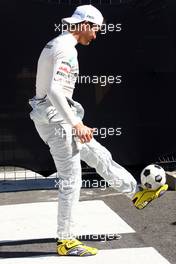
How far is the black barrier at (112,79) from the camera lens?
6520mm

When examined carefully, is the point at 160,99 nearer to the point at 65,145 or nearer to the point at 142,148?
the point at 142,148

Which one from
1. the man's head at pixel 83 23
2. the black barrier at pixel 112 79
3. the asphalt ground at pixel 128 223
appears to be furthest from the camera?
the black barrier at pixel 112 79

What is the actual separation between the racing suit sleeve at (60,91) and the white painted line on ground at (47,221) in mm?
933

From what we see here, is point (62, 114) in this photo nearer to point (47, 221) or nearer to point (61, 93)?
point (61, 93)

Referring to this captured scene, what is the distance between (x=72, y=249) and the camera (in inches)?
173

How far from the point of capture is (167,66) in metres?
6.97

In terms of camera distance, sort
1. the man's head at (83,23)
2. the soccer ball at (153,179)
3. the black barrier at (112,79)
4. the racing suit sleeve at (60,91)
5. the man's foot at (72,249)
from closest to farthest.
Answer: the racing suit sleeve at (60,91) → the man's head at (83,23) → the man's foot at (72,249) → the soccer ball at (153,179) → the black barrier at (112,79)

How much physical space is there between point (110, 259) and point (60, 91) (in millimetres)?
1280

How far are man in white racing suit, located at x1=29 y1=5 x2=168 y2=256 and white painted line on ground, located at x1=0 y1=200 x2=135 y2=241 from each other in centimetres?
34

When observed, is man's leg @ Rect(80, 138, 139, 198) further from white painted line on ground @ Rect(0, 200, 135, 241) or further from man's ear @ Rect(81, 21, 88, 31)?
man's ear @ Rect(81, 21, 88, 31)

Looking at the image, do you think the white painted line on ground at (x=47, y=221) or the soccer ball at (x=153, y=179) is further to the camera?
the white painted line on ground at (x=47, y=221)

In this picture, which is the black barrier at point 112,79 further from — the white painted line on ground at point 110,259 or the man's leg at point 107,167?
the white painted line on ground at point 110,259

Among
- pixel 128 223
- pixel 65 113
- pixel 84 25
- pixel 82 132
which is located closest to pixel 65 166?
pixel 82 132

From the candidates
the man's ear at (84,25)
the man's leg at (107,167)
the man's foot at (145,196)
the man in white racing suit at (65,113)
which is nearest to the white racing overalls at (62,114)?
the man in white racing suit at (65,113)
